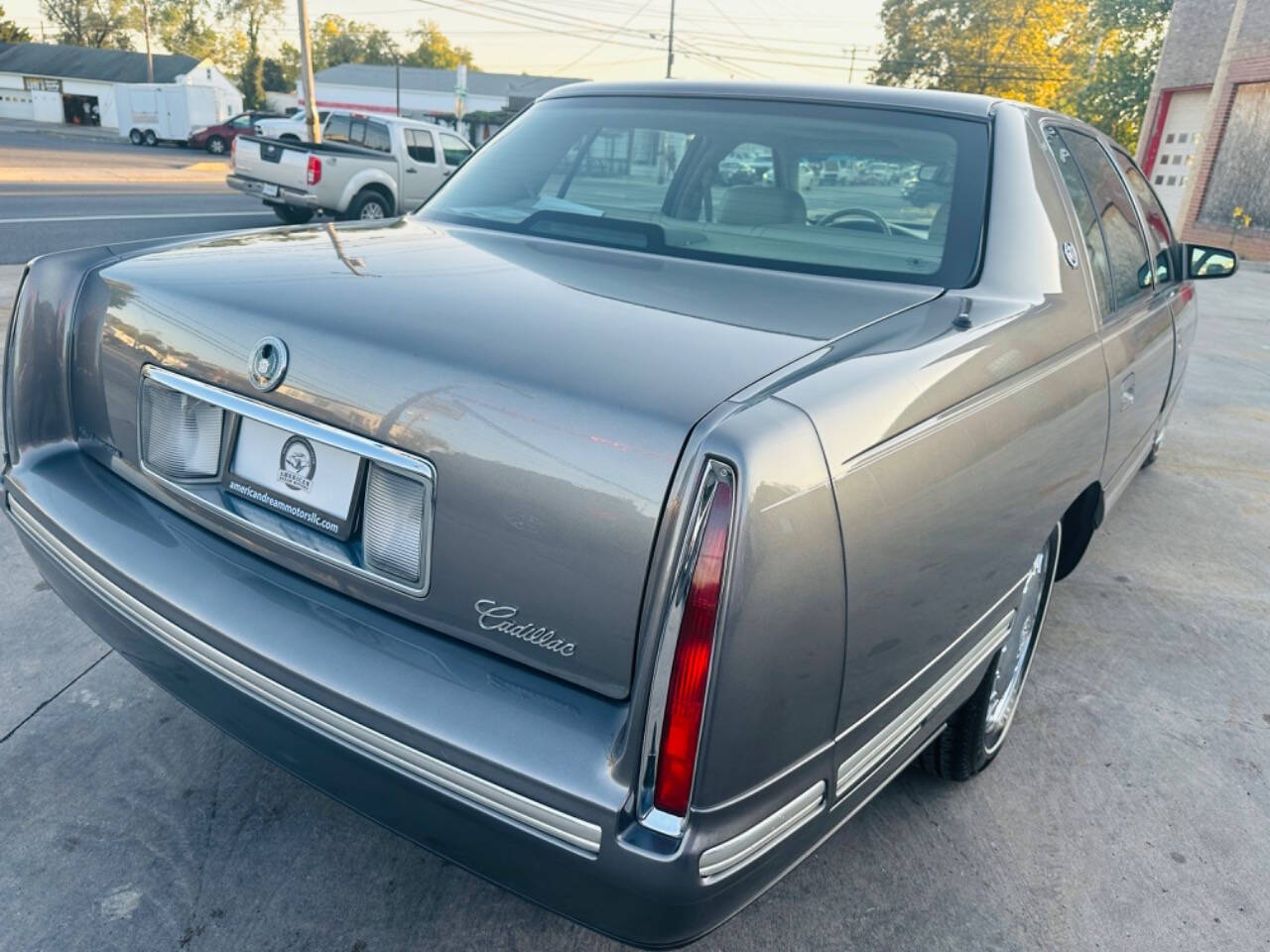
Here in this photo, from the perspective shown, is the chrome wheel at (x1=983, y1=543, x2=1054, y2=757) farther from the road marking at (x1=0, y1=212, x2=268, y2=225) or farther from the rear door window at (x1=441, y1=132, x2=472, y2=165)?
the rear door window at (x1=441, y1=132, x2=472, y2=165)

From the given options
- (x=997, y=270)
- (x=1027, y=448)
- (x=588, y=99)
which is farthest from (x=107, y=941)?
(x=588, y=99)

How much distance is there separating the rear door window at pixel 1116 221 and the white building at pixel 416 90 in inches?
2606

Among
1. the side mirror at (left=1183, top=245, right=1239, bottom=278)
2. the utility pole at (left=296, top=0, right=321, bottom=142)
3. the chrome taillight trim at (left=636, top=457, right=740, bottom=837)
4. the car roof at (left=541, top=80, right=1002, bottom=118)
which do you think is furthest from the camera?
the utility pole at (left=296, top=0, right=321, bottom=142)

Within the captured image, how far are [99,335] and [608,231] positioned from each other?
4.08 ft

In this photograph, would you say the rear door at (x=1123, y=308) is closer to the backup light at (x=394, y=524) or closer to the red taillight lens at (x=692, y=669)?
the red taillight lens at (x=692, y=669)

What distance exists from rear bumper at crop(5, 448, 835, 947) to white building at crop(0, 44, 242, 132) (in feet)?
224

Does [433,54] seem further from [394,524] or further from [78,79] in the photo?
[394,524]

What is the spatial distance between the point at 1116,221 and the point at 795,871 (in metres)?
2.38

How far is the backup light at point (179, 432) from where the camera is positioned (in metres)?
1.91

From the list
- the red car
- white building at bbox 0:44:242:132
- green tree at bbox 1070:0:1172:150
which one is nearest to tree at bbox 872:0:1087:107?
green tree at bbox 1070:0:1172:150

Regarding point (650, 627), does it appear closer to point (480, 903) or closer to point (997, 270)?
point (480, 903)

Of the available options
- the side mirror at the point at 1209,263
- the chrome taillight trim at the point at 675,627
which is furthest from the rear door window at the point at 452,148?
the chrome taillight trim at the point at 675,627

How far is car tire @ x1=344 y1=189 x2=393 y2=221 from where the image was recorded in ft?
45.4

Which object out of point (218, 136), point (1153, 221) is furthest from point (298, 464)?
point (218, 136)
